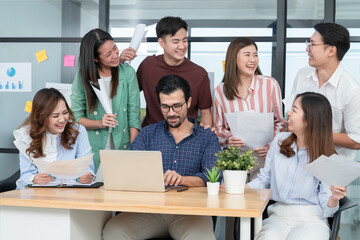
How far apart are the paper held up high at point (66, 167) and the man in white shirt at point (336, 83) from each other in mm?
1561

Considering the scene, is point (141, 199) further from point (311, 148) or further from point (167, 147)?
point (311, 148)

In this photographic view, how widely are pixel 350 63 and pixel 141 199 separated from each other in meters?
2.64

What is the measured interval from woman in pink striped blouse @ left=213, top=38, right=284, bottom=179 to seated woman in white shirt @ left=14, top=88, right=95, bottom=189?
3.09 feet

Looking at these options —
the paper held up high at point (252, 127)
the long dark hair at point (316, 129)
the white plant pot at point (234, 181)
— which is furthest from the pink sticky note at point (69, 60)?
the white plant pot at point (234, 181)

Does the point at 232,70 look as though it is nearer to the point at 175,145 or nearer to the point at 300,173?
the point at 175,145

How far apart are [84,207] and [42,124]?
3.09 ft

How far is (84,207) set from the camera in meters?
2.22

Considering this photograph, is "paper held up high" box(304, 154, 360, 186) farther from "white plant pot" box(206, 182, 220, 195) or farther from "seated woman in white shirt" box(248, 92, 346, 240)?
"white plant pot" box(206, 182, 220, 195)

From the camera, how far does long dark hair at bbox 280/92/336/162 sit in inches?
109

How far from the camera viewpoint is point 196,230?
2576mm

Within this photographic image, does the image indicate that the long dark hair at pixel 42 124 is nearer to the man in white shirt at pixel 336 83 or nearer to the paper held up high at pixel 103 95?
the paper held up high at pixel 103 95

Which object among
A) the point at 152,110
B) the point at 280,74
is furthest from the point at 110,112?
the point at 280,74

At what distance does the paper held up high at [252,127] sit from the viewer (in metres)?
3.13

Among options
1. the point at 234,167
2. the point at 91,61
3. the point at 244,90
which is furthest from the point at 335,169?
the point at 91,61
